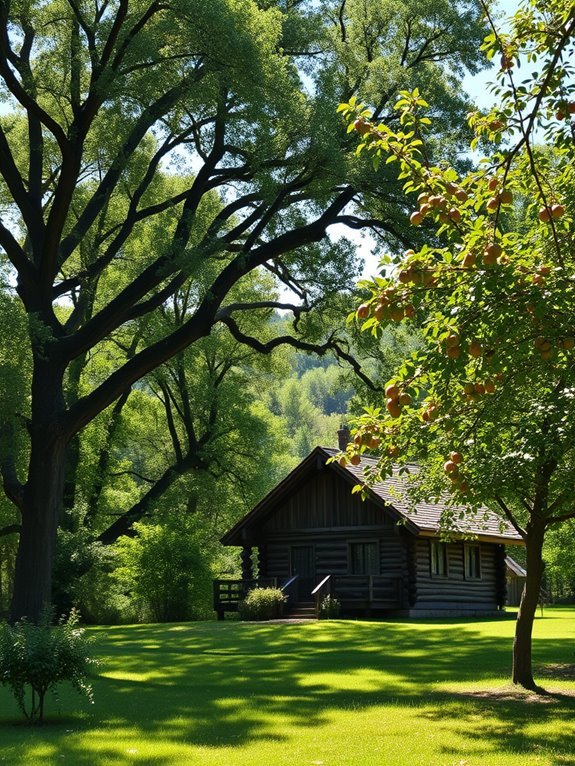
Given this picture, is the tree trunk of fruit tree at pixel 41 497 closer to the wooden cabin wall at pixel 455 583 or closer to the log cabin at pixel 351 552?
the log cabin at pixel 351 552

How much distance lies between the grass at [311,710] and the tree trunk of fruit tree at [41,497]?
7.57ft

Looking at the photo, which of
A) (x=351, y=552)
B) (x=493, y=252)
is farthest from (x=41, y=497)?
(x=493, y=252)

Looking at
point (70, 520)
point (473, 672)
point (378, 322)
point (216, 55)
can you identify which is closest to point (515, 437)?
point (378, 322)

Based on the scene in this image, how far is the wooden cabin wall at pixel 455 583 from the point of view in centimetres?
3612

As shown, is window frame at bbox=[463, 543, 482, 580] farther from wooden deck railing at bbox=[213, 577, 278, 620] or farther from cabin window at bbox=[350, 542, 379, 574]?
wooden deck railing at bbox=[213, 577, 278, 620]

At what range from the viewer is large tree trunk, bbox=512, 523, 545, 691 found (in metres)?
15.0

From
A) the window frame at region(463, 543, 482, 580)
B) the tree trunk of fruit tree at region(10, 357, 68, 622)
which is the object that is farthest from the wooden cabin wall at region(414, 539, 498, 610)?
the tree trunk of fruit tree at region(10, 357, 68, 622)

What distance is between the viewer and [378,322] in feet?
23.4

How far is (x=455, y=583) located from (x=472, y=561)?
208cm

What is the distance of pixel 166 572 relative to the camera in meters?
35.7

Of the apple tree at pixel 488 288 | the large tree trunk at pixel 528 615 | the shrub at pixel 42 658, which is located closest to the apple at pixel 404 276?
the apple tree at pixel 488 288

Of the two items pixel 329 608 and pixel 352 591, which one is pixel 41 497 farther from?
pixel 352 591

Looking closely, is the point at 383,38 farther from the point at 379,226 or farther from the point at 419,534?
the point at 419,534

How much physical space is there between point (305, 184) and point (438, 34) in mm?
6268
